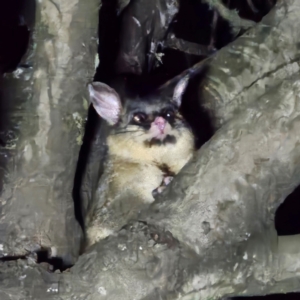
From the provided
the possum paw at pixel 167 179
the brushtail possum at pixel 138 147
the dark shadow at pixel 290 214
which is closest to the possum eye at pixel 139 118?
the brushtail possum at pixel 138 147

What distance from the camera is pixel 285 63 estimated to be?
6.18ft

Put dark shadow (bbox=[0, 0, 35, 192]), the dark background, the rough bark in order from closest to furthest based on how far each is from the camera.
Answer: the rough bark → dark shadow (bbox=[0, 0, 35, 192]) → the dark background

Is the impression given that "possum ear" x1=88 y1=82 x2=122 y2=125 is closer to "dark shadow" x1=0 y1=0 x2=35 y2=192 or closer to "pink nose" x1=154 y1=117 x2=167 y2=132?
"pink nose" x1=154 y1=117 x2=167 y2=132

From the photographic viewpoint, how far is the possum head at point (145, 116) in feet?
9.63

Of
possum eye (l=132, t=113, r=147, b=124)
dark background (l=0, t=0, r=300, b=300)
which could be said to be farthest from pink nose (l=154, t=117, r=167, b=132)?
dark background (l=0, t=0, r=300, b=300)

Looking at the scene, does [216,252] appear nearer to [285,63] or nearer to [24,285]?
[24,285]

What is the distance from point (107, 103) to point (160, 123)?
0.27m

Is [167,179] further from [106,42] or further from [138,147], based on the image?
[106,42]

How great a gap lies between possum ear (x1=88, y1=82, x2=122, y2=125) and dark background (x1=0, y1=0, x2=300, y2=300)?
0.90ft

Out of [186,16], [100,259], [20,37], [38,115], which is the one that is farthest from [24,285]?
[186,16]

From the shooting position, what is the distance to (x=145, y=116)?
302 centimetres

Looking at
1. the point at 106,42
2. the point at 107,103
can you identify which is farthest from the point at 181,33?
the point at 107,103

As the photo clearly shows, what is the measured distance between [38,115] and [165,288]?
56 cm

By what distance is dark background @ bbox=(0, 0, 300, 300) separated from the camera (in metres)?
3.12
